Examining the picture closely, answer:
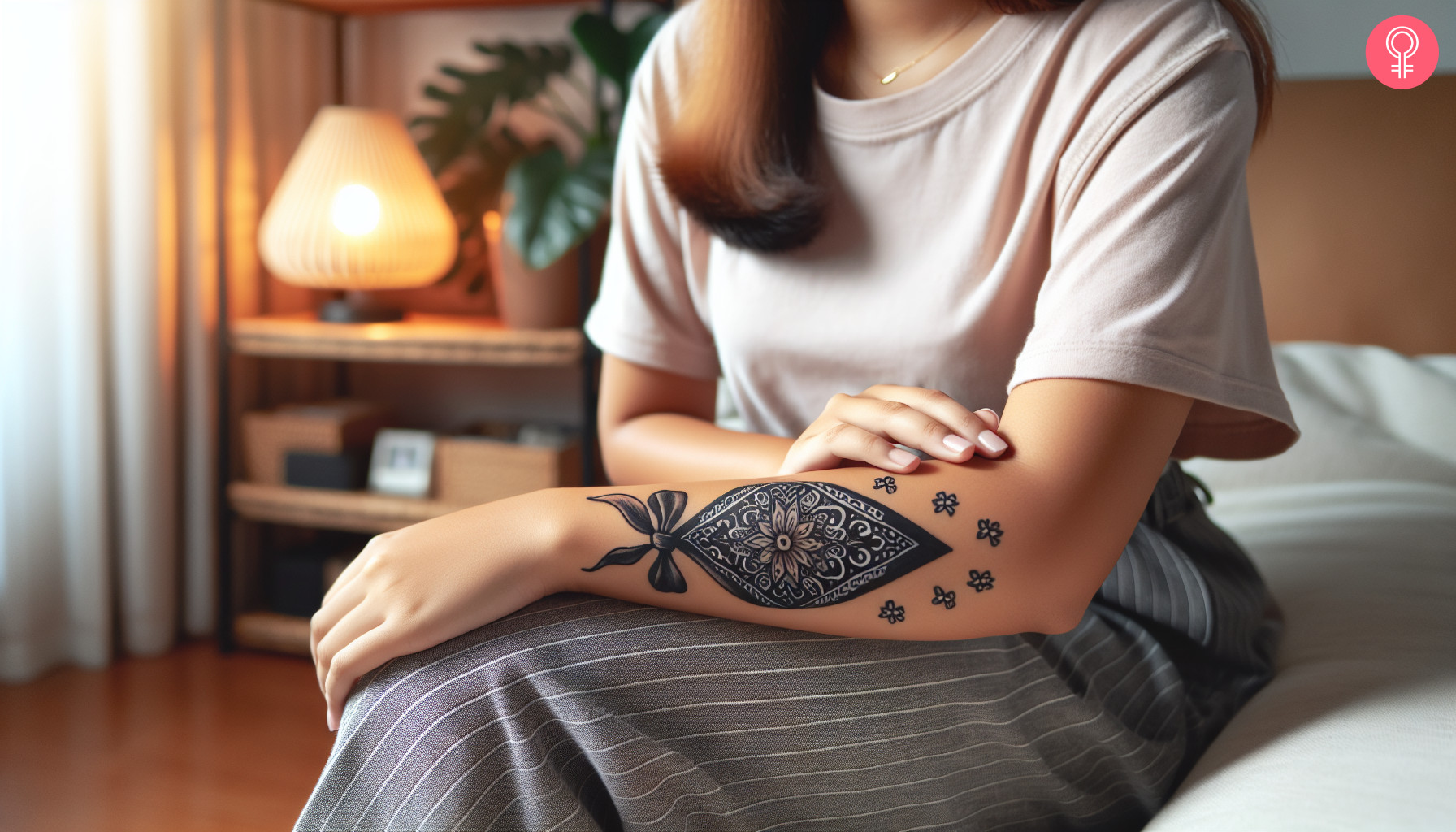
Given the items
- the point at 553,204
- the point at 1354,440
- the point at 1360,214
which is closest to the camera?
the point at 1354,440

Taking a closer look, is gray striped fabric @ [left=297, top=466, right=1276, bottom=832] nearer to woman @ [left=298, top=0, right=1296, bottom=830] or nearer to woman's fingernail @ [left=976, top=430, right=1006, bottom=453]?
woman @ [left=298, top=0, right=1296, bottom=830]

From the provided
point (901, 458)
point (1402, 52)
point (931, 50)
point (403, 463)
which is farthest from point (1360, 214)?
point (403, 463)

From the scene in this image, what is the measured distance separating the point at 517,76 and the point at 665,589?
4.97 feet

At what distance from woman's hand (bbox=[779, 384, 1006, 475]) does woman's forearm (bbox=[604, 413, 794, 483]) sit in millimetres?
129

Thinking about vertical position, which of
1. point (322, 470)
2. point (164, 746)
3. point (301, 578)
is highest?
point (322, 470)

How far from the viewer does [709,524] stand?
68 cm

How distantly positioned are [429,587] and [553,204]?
1.19 meters

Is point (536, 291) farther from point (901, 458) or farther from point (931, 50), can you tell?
point (901, 458)

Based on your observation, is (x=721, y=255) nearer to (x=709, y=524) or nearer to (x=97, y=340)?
(x=709, y=524)

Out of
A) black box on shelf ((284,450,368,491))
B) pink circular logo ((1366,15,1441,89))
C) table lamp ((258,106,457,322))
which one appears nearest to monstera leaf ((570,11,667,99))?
table lamp ((258,106,457,322))

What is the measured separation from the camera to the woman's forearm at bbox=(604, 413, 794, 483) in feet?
2.99

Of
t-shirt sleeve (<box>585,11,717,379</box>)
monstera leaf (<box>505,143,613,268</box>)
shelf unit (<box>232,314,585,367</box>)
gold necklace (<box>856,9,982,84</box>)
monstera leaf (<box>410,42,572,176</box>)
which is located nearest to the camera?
gold necklace (<box>856,9,982,84</box>)

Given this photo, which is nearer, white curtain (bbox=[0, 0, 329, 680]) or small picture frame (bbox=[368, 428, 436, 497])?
white curtain (bbox=[0, 0, 329, 680])

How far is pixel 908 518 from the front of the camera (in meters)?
0.68
